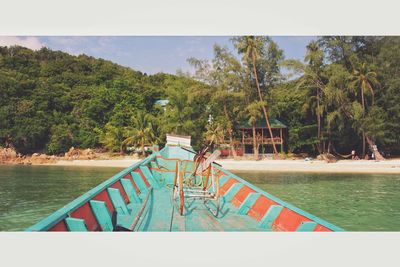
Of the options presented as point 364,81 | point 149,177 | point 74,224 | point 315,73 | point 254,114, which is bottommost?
point 149,177

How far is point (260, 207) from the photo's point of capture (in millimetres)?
5105

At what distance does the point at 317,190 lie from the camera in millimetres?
14391

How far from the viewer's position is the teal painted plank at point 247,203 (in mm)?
5316

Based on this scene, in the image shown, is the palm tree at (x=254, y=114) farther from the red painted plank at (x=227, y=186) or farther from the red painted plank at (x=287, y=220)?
the red painted plank at (x=287, y=220)

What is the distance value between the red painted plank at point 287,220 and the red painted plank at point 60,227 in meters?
2.48

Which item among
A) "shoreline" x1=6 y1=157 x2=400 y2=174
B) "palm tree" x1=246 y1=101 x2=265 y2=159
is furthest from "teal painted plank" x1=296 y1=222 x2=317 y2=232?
"palm tree" x1=246 y1=101 x2=265 y2=159

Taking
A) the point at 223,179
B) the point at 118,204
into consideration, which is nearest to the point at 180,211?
→ the point at 118,204

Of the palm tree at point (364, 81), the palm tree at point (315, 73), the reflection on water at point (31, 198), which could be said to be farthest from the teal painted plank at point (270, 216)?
the palm tree at point (315, 73)

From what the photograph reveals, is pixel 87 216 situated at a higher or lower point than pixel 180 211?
higher

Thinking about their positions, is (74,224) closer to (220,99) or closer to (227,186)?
(227,186)

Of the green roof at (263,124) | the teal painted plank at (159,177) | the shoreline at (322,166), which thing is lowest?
the shoreline at (322,166)

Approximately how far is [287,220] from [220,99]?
933 inches

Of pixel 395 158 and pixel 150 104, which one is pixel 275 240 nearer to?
pixel 395 158

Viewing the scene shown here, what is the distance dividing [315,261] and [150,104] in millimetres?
29868
